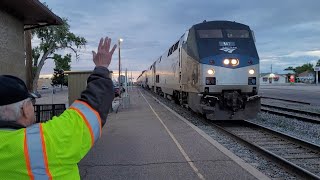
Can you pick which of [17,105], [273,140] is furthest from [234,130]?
[17,105]

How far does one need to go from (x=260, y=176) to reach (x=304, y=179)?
82 centimetres

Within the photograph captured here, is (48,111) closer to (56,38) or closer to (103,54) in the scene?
(103,54)

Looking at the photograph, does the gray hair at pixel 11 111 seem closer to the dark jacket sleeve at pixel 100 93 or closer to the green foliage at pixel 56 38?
the dark jacket sleeve at pixel 100 93

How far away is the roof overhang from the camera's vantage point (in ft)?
29.6

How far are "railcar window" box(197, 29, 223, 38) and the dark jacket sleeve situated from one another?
13666 mm

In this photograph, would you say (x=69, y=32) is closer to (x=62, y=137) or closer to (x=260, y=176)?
(x=260, y=176)

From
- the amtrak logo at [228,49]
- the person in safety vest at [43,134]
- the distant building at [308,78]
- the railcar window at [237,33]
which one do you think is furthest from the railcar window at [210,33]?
the distant building at [308,78]

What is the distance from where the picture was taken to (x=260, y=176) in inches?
301

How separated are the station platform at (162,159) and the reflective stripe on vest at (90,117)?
535cm

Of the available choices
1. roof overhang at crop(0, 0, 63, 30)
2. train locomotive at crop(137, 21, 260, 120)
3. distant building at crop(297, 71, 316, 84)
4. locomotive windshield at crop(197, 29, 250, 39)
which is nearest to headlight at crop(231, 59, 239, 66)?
train locomotive at crop(137, 21, 260, 120)

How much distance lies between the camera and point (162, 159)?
930cm

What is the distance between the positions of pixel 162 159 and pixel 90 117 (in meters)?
6.95

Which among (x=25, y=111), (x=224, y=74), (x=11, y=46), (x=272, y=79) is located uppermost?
(x=11, y=46)

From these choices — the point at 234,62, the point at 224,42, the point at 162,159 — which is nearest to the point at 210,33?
the point at 224,42
